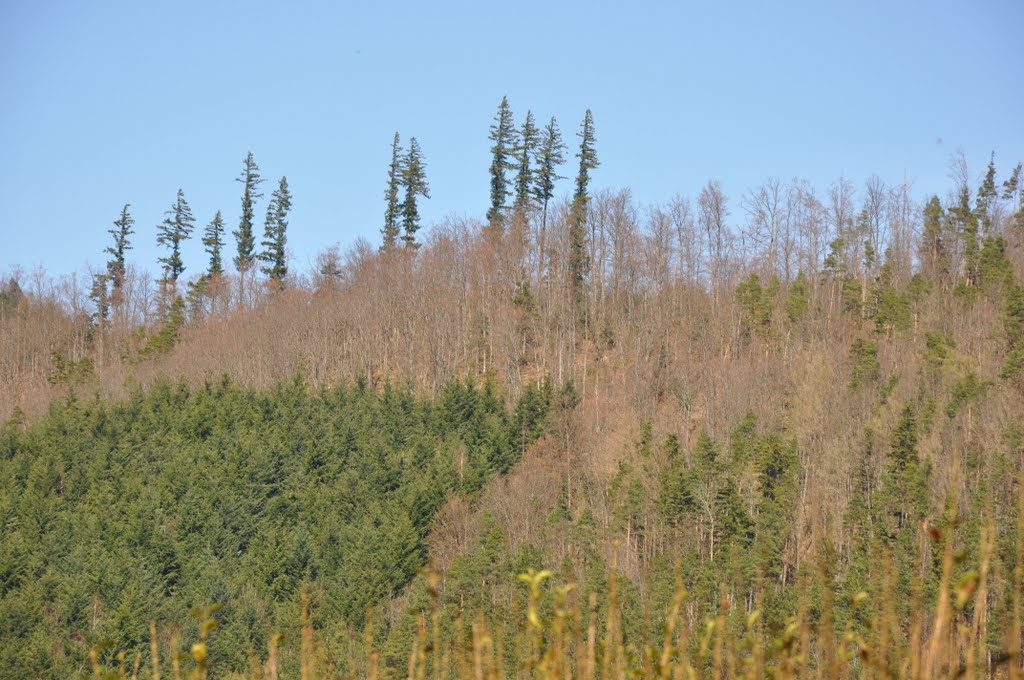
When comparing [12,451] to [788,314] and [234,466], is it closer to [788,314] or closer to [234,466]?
[234,466]

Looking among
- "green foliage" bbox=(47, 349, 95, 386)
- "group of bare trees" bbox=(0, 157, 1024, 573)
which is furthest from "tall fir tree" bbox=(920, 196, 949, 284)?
"green foliage" bbox=(47, 349, 95, 386)

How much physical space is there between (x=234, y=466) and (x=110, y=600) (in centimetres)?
1153

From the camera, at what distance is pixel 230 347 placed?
232ft

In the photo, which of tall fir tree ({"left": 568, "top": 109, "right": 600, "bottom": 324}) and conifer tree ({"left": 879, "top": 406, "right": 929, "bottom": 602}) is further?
tall fir tree ({"left": 568, "top": 109, "right": 600, "bottom": 324})

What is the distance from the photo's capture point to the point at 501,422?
172 feet

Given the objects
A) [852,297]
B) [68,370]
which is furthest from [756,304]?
[68,370]

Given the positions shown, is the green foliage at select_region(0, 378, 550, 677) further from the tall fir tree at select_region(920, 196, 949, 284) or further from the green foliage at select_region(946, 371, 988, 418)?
the tall fir tree at select_region(920, 196, 949, 284)

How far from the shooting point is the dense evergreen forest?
36.1 meters

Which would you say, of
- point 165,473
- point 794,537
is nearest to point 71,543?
point 165,473

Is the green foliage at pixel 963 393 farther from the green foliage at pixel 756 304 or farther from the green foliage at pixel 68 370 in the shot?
the green foliage at pixel 68 370

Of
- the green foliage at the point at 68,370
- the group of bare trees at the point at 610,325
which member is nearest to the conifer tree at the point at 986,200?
the group of bare trees at the point at 610,325

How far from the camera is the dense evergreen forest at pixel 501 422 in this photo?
118 feet

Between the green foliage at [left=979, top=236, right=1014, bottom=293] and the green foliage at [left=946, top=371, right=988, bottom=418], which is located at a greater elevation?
the green foliage at [left=979, top=236, right=1014, bottom=293]

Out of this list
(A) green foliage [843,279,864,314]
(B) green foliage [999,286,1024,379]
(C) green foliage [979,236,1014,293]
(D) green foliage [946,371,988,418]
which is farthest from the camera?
(A) green foliage [843,279,864,314]
